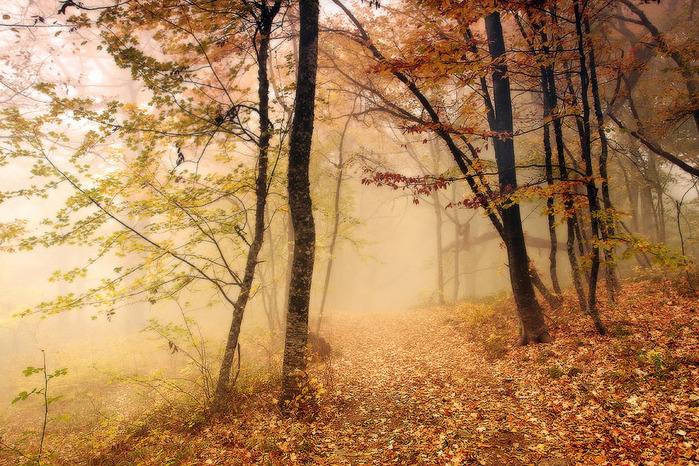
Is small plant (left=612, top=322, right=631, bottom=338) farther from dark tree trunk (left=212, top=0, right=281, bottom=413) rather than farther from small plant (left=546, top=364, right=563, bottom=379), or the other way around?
dark tree trunk (left=212, top=0, right=281, bottom=413)

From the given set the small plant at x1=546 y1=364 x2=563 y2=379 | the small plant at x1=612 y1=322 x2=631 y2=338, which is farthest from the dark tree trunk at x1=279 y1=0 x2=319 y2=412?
the small plant at x1=612 y1=322 x2=631 y2=338

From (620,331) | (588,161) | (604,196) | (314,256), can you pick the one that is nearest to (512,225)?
(588,161)

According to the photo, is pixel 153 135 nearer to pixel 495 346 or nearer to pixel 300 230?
pixel 300 230

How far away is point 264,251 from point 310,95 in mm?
12787

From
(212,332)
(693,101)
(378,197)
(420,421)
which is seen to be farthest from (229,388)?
(378,197)

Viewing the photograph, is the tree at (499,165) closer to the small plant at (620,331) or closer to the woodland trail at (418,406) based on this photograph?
the small plant at (620,331)

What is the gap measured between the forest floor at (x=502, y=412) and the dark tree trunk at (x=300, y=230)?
706 mm

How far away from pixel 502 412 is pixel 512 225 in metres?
4.02

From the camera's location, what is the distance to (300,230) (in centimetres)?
555

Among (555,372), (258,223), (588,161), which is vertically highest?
(588,161)

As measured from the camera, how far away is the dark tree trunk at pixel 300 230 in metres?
5.54

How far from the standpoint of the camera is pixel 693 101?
7.83 m

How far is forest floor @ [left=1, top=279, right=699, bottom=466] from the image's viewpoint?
12.1 feet

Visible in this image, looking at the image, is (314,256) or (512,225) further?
Answer: (512,225)
